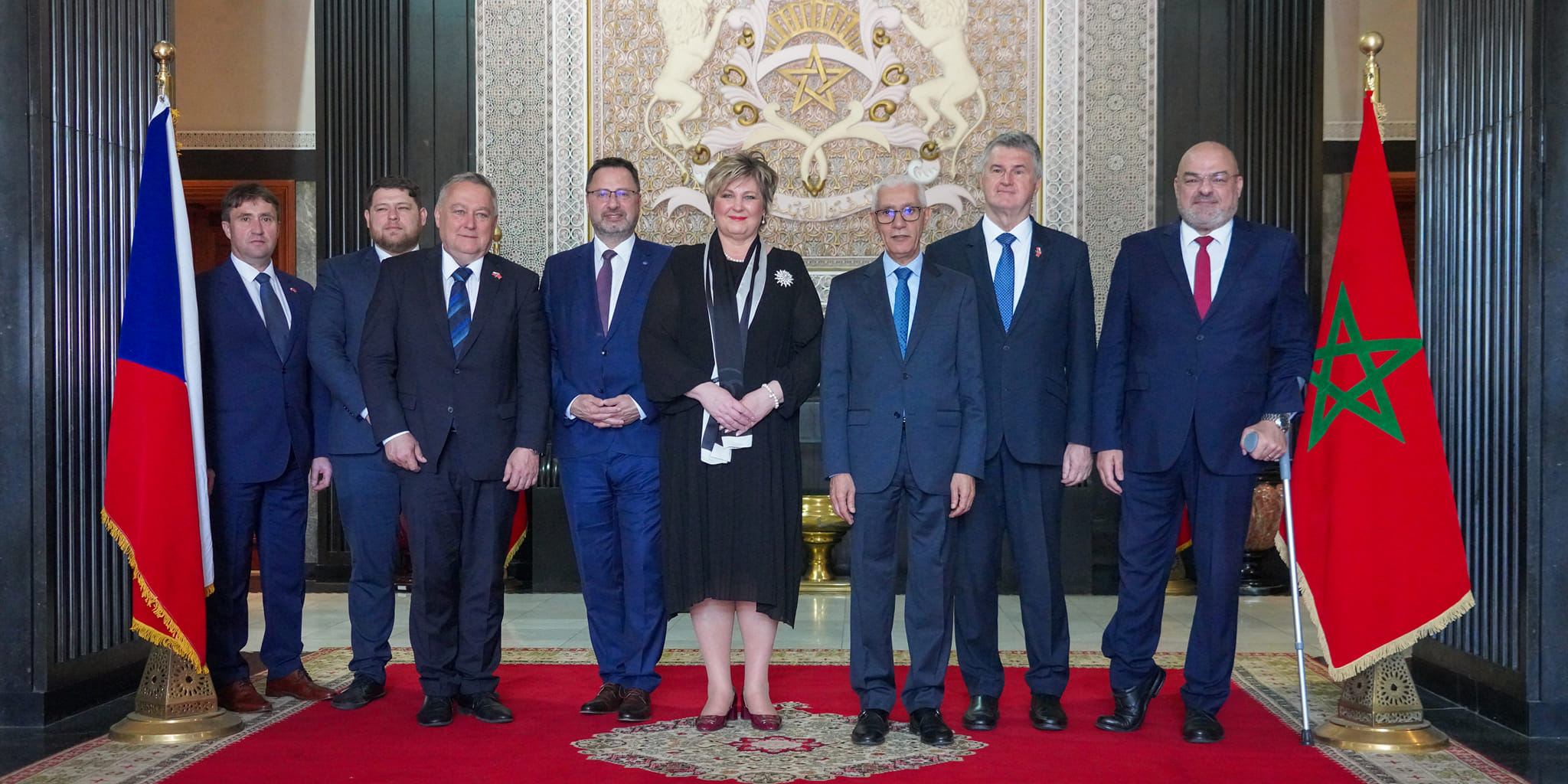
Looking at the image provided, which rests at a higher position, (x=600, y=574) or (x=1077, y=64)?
(x=1077, y=64)

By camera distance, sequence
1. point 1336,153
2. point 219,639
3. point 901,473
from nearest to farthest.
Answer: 1. point 901,473
2. point 219,639
3. point 1336,153

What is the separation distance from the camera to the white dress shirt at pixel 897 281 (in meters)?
3.68

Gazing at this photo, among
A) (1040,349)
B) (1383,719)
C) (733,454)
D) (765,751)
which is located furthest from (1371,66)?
(765,751)

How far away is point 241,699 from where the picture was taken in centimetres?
404

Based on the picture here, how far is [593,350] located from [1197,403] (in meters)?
1.82

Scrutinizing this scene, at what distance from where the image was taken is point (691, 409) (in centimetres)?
368

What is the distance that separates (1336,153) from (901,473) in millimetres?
5415

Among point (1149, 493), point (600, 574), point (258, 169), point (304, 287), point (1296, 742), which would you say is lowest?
point (1296, 742)

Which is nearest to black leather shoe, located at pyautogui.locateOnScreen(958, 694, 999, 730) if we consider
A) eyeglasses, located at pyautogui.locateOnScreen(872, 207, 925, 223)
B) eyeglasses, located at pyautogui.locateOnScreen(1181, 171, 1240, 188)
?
eyeglasses, located at pyautogui.locateOnScreen(872, 207, 925, 223)

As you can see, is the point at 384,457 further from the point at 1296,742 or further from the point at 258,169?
the point at 258,169

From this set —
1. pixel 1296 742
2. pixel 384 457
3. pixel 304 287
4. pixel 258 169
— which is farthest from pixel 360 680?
pixel 258 169

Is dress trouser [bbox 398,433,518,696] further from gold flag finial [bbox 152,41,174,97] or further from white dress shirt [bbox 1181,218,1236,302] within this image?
white dress shirt [bbox 1181,218,1236,302]

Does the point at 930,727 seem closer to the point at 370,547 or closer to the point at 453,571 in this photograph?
the point at 453,571

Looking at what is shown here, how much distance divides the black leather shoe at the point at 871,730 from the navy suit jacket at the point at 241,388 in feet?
6.62
